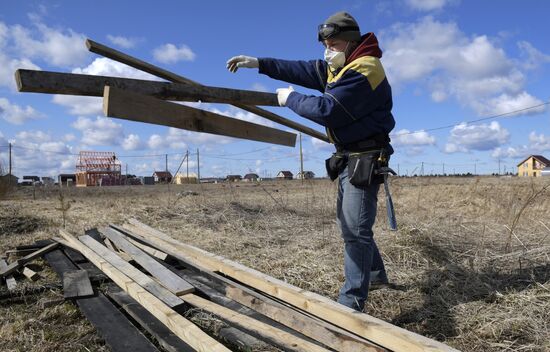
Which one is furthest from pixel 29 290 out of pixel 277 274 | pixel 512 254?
pixel 512 254

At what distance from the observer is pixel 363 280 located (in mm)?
2852

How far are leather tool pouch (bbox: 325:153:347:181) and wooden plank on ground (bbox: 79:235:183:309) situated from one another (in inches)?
55.4

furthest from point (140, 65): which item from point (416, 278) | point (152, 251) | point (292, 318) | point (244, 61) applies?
point (416, 278)

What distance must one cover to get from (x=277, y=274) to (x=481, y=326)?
6.18 feet

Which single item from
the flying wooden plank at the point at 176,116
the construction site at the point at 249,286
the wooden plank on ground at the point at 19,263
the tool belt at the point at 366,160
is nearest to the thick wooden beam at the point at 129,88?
the construction site at the point at 249,286

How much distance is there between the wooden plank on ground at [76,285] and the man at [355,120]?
212cm

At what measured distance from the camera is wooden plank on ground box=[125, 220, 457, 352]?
213 cm

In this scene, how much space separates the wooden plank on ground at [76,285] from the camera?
353cm

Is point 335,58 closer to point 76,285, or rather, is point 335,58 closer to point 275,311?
point 275,311

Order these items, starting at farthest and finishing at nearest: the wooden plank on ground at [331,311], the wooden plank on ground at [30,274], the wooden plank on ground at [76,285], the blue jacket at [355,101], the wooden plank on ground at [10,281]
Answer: the wooden plank on ground at [30,274]
the wooden plank on ground at [10,281]
the wooden plank on ground at [76,285]
the blue jacket at [355,101]
the wooden plank on ground at [331,311]

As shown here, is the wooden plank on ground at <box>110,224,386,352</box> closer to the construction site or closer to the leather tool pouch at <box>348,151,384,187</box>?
the construction site

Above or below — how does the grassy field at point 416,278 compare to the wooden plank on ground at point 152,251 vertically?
below

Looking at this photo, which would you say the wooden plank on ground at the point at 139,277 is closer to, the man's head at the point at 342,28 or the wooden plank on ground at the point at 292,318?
the wooden plank on ground at the point at 292,318

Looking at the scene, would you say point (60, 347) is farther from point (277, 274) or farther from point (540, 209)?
point (540, 209)
